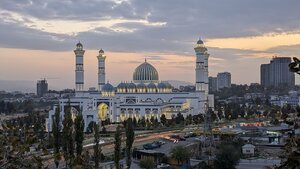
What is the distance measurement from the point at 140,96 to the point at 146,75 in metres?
3.18

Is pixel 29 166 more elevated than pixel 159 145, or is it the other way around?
pixel 29 166

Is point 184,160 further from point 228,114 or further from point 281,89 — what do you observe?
point 281,89

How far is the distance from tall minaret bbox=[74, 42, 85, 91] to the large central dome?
5149mm

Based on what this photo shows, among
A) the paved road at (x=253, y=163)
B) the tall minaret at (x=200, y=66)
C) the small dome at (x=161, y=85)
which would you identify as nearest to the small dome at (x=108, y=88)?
the small dome at (x=161, y=85)

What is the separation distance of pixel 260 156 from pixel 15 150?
730 inches

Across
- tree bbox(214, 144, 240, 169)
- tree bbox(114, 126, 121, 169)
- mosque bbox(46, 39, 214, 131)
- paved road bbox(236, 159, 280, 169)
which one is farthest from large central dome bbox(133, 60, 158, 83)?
tree bbox(114, 126, 121, 169)

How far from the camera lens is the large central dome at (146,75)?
4466cm

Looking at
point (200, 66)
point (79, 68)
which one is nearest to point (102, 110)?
point (79, 68)

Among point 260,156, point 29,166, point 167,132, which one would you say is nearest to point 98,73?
point 167,132

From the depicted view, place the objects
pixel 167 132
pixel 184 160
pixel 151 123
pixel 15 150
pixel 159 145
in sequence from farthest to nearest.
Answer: pixel 151 123 < pixel 167 132 < pixel 159 145 < pixel 184 160 < pixel 15 150

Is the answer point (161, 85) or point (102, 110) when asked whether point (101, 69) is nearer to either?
point (161, 85)

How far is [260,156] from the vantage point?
67.6ft

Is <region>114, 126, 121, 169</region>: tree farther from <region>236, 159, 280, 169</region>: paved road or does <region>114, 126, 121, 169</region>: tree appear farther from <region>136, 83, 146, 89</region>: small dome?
<region>136, 83, 146, 89</region>: small dome

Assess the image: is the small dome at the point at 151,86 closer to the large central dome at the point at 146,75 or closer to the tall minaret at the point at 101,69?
the large central dome at the point at 146,75
